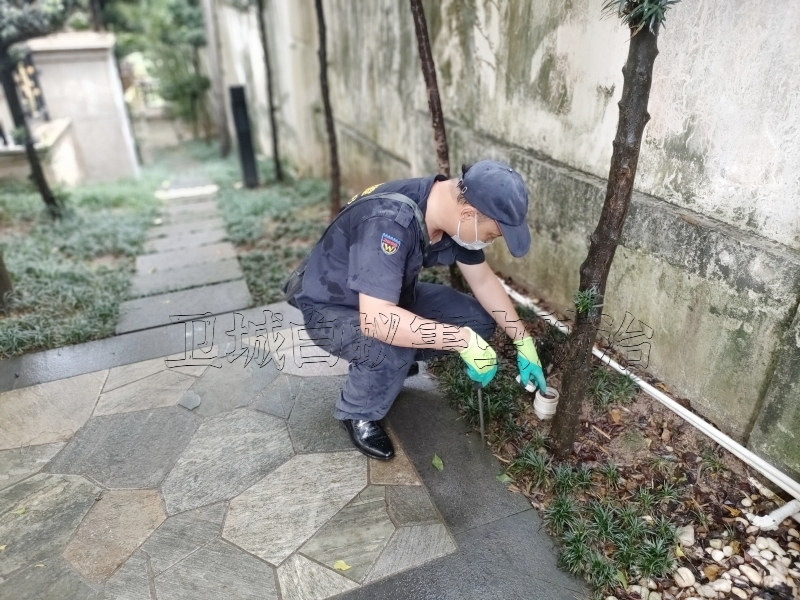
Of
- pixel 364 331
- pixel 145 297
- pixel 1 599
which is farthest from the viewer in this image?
pixel 145 297

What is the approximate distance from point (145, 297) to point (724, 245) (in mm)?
→ 3873

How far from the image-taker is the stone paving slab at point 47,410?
2879 millimetres

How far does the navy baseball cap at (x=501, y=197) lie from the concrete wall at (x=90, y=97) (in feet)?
30.7

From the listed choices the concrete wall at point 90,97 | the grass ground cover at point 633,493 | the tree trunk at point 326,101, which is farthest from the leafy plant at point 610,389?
the concrete wall at point 90,97

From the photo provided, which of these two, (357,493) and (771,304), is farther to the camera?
(357,493)

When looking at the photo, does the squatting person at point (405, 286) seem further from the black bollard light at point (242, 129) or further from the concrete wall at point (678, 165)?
the black bollard light at point (242, 129)

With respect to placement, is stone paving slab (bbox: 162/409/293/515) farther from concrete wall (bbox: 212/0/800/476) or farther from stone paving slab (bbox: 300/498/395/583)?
concrete wall (bbox: 212/0/800/476)

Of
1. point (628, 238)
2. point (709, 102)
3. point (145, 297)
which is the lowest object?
point (145, 297)

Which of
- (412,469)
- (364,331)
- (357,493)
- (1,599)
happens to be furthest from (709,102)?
(1,599)

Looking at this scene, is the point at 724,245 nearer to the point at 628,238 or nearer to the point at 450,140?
the point at 628,238

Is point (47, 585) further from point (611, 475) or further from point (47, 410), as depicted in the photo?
point (611, 475)

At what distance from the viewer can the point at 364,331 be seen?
2.42 metres

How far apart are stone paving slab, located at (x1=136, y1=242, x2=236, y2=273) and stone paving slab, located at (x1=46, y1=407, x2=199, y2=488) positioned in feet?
7.07

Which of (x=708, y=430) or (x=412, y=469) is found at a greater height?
(x=708, y=430)
